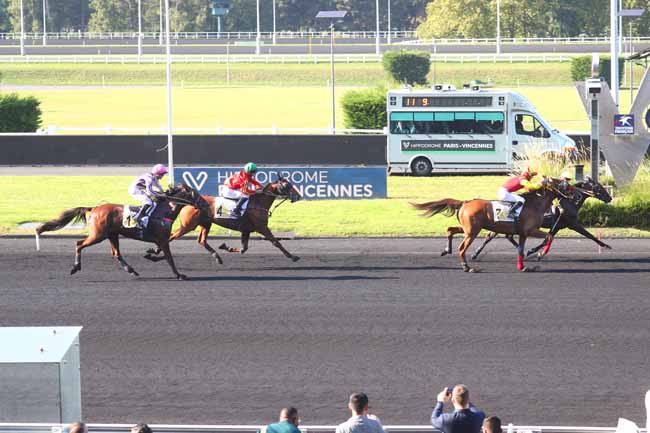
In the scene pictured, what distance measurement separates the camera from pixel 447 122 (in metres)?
33.0

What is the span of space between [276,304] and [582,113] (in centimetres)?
4209

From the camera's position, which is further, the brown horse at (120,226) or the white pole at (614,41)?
the white pole at (614,41)

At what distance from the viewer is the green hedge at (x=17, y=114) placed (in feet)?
133

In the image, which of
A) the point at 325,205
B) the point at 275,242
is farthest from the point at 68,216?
the point at 325,205

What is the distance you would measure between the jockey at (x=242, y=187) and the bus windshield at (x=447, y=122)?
1432 cm

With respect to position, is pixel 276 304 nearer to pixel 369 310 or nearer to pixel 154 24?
pixel 369 310

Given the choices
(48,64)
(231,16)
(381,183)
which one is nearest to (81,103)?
(48,64)

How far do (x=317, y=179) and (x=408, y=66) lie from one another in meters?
46.3

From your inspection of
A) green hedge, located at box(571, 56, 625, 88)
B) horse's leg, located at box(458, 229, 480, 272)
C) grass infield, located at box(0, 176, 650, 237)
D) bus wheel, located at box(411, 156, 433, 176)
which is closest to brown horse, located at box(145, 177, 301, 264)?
horse's leg, located at box(458, 229, 480, 272)

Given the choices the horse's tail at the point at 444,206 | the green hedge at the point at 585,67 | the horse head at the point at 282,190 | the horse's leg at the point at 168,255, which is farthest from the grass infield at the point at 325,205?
the green hedge at the point at 585,67

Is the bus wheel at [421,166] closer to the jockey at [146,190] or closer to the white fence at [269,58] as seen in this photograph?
the jockey at [146,190]

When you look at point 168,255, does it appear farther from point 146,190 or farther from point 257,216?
point 257,216

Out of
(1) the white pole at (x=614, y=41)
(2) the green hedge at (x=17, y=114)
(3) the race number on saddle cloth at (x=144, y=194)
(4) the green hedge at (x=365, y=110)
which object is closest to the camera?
(3) the race number on saddle cloth at (x=144, y=194)

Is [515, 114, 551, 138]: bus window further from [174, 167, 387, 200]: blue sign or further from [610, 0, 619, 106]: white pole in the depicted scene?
[174, 167, 387, 200]: blue sign
